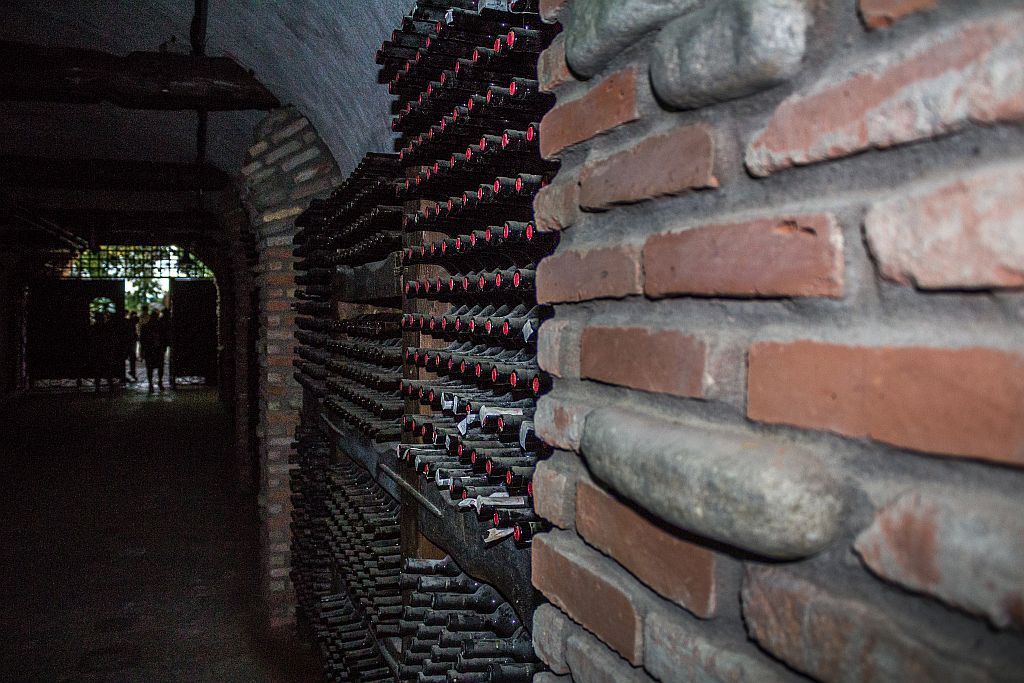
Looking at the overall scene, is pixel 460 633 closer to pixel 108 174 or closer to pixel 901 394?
pixel 901 394

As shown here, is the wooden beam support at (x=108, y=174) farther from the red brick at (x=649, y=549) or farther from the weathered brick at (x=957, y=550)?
the weathered brick at (x=957, y=550)

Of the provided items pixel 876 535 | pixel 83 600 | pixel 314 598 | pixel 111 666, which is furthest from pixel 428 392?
pixel 83 600

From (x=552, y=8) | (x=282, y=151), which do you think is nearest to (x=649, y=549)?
(x=552, y=8)

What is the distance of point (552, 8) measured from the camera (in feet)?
3.70

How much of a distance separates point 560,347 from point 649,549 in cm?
34

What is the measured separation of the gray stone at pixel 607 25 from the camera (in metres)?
0.85

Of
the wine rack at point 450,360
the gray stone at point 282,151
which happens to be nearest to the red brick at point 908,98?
the wine rack at point 450,360

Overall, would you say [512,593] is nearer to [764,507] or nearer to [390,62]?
[764,507]

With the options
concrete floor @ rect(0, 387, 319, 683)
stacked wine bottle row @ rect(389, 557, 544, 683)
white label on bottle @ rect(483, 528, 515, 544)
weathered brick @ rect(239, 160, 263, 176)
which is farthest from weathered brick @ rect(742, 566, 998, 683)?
weathered brick @ rect(239, 160, 263, 176)

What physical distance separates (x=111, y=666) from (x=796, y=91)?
15.9 ft

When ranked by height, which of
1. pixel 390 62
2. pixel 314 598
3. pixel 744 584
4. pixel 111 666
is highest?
pixel 390 62

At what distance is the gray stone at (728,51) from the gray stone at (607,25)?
29 mm

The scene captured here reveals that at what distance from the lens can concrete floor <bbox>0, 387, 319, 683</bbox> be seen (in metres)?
4.50

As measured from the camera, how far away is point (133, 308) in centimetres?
2153
